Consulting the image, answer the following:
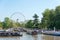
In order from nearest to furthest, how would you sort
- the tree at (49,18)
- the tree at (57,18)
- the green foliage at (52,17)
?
the tree at (57,18), the green foliage at (52,17), the tree at (49,18)

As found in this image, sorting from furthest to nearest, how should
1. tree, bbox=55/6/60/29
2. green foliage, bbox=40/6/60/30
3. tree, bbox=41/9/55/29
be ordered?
tree, bbox=41/9/55/29 < green foliage, bbox=40/6/60/30 < tree, bbox=55/6/60/29

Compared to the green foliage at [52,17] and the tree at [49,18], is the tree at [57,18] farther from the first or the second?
the tree at [49,18]

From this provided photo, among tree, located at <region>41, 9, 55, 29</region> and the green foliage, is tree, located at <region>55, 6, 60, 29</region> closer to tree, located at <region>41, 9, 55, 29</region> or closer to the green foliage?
the green foliage

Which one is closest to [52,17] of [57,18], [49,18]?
[49,18]

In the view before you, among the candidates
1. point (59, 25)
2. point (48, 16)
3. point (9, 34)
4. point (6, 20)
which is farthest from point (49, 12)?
point (6, 20)

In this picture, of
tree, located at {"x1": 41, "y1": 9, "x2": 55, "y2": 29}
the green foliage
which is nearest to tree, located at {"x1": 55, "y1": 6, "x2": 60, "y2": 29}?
the green foliage

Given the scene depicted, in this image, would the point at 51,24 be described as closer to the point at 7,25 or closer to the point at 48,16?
the point at 48,16

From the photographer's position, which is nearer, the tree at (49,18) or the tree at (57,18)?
the tree at (57,18)

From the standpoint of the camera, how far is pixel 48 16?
8738 cm

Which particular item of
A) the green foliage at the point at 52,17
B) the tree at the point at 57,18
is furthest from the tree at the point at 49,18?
the tree at the point at 57,18

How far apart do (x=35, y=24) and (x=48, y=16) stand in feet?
99.8

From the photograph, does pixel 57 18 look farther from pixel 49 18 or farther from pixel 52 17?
pixel 49 18

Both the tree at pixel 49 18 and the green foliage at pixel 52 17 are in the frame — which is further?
the tree at pixel 49 18

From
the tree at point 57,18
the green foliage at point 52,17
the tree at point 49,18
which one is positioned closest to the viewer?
the tree at point 57,18
